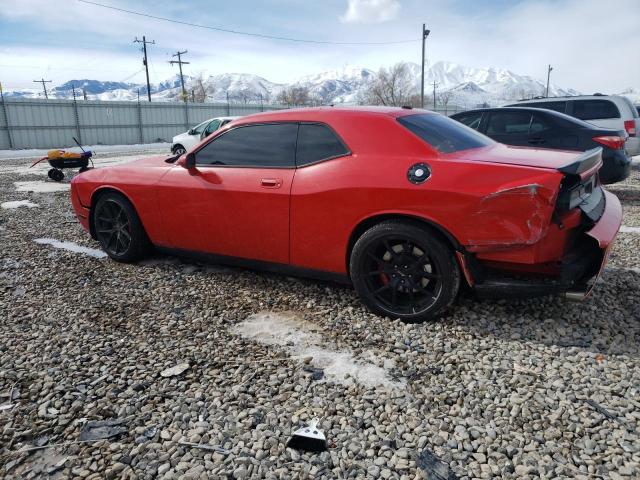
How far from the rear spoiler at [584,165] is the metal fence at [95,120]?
87.9ft

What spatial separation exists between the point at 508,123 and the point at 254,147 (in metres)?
5.17

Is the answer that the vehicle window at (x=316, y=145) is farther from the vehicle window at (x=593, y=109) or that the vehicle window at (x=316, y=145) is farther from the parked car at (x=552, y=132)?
the vehicle window at (x=593, y=109)

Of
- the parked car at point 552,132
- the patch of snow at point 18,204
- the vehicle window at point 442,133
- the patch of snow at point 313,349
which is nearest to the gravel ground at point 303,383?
the patch of snow at point 313,349

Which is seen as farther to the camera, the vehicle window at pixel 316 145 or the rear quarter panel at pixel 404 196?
the vehicle window at pixel 316 145

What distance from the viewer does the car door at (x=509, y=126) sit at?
726 centimetres

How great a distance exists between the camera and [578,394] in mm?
2441

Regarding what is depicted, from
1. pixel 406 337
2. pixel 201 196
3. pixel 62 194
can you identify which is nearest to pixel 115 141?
pixel 62 194

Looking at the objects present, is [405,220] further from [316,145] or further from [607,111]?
[607,111]

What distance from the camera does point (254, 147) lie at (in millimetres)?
3844

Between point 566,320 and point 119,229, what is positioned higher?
→ point 119,229

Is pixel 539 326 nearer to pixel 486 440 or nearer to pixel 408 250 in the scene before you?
pixel 408 250

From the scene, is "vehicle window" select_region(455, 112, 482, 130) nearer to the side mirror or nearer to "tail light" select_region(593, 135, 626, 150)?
"tail light" select_region(593, 135, 626, 150)

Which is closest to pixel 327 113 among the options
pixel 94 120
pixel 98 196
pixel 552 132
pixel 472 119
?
pixel 98 196

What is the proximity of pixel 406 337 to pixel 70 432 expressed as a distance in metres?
1.96
